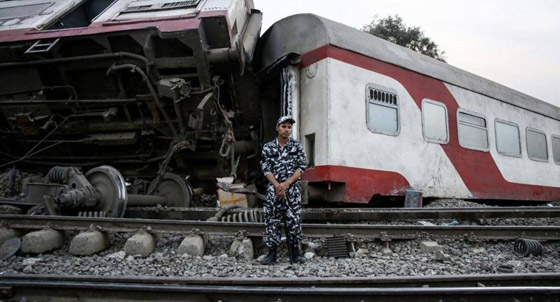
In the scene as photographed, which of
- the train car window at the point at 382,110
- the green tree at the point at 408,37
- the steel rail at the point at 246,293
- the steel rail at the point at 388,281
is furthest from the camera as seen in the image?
the green tree at the point at 408,37

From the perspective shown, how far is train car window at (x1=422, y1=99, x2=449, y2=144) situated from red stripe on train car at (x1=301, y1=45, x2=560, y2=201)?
0.11 m

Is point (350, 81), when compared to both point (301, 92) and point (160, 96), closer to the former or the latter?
point (301, 92)

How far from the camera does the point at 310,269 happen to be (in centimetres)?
319

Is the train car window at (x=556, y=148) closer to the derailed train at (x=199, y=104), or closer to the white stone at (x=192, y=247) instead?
A: the derailed train at (x=199, y=104)

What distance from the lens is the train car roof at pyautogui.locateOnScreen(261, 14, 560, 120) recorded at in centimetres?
555

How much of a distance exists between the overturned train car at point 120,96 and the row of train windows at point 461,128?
6.36ft

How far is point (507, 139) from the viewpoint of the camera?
8102mm

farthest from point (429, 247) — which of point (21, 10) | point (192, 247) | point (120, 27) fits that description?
point (21, 10)

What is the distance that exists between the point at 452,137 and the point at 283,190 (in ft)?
14.8

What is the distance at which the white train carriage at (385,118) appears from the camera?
532 cm

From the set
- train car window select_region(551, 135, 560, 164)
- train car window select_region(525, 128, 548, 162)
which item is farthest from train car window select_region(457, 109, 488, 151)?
train car window select_region(551, 135, 560, 164)

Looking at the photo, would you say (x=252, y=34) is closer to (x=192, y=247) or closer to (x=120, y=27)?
(x=120, y=27)

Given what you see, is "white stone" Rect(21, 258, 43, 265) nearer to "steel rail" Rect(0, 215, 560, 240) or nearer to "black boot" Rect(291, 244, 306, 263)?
"steel rail" Rect(0, 215, 560, 240)

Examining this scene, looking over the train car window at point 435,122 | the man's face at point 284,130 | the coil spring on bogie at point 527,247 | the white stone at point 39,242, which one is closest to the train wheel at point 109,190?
the white stone at point 39,242
